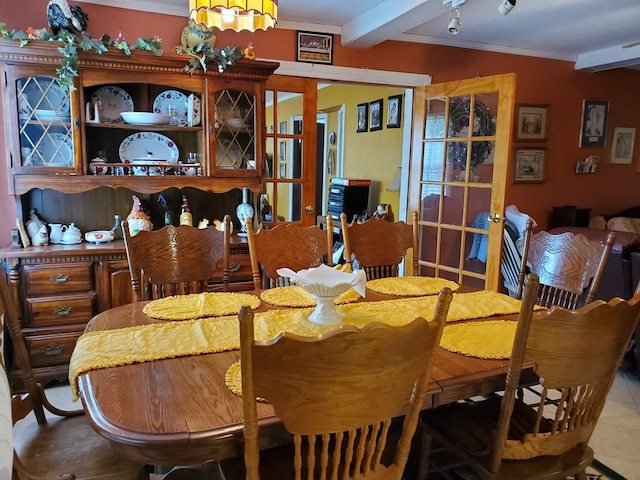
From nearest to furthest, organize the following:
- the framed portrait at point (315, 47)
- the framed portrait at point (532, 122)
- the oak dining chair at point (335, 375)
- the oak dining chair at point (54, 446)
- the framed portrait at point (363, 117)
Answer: the oak dining chair at point (335, 375)
the oak dining chair at point (54, 446)
the framed portrait at point (315, 47)
the framed portrait at point (532, 122)
the framed portrait at point (363, 117)

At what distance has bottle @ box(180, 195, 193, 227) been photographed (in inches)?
125

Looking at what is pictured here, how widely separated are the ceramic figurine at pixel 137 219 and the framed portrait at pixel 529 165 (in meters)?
3.37

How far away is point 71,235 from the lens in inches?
114

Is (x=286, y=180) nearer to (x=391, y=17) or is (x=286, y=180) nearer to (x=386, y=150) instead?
(x=391, y=17)

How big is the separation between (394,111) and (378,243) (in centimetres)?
278

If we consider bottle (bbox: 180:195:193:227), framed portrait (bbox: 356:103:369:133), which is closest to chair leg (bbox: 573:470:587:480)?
bottle (bbox: 180:195:193:227)

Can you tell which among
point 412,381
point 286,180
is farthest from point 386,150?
point 412,381

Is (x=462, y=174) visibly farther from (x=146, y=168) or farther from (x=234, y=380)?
(x=234, y=380)

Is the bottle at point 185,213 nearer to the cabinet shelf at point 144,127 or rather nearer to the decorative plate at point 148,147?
the decorative plate at point 148,147

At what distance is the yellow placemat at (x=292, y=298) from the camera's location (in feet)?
6.06

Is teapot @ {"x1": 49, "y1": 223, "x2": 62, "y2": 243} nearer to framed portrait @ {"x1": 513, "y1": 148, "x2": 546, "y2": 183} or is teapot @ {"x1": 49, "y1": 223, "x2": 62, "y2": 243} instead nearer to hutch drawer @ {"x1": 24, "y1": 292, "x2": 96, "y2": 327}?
hutch drawer @ {"x1": 24, "y1": 292, "x2": 96, "y2": 327}

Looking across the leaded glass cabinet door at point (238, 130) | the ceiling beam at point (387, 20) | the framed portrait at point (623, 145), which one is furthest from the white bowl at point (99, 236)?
the framed portrait at point (623, 145)

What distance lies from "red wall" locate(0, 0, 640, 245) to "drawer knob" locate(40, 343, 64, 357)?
81 centimetres

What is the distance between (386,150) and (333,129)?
1.35m
